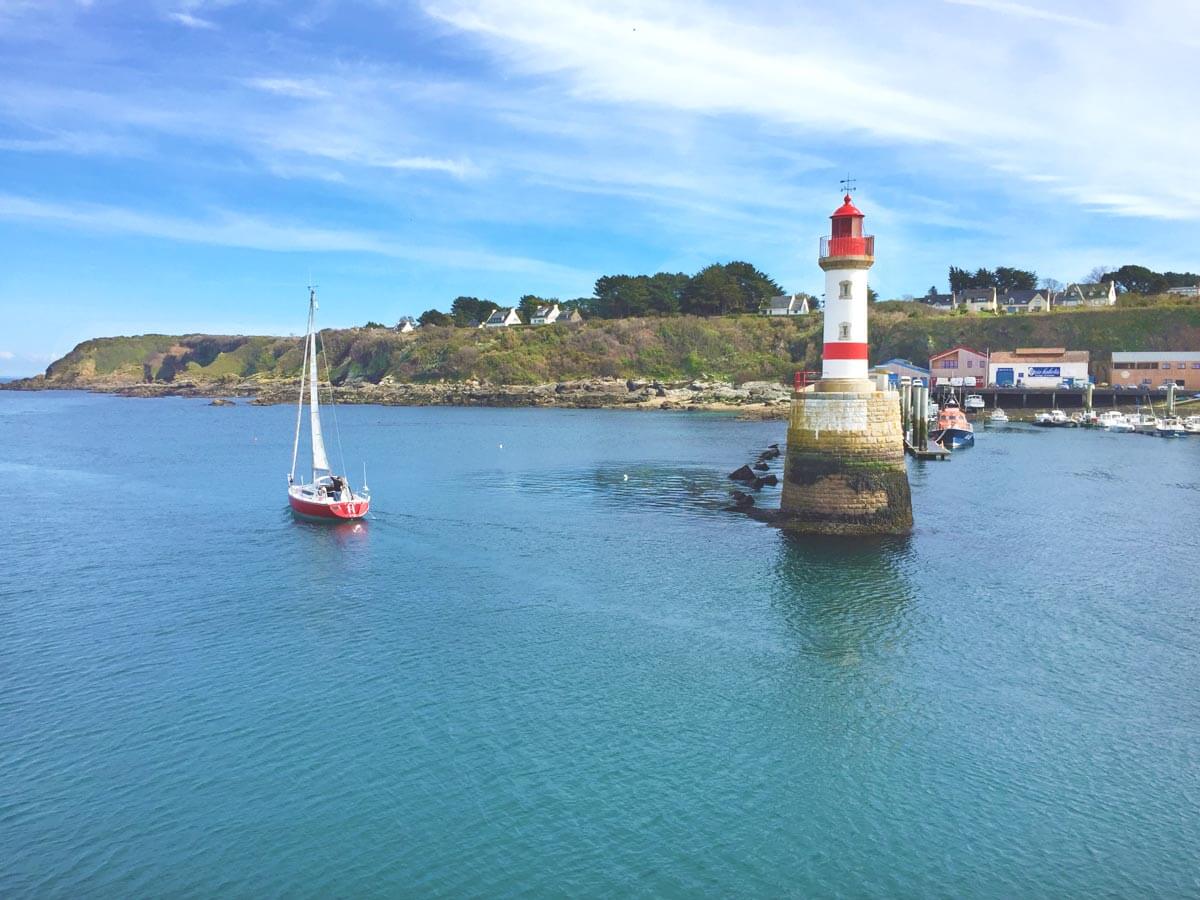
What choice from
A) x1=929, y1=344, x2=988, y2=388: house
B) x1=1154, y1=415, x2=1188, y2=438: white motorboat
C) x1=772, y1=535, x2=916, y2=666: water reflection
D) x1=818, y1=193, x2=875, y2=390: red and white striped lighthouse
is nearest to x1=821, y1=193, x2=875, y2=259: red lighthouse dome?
x1=818, y1=193, x2=875, y2=390: red and white striped lighthouse

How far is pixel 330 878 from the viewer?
562 inches

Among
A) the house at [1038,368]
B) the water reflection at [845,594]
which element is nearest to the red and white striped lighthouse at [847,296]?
the water reflection at [845,594]

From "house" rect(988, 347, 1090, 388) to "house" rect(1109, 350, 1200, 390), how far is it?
448 cm

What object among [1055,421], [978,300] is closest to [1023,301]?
[978,300]

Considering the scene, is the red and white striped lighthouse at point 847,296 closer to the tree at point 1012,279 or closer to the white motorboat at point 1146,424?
the white motorboat at point 1146,424

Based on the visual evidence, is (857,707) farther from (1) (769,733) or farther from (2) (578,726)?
(2) (578,726)

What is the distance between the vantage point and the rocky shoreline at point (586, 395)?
121 m

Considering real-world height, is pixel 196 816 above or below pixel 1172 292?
below

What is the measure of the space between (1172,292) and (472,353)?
12588 cm

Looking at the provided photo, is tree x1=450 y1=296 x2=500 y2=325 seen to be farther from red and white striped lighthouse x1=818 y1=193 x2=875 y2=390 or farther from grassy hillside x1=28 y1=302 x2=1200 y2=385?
red and white striped lighthouse x1=818 y1=193 x2=875 y2=390

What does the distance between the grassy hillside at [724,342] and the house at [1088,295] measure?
98.8ft

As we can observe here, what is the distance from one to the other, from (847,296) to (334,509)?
25.4 meters

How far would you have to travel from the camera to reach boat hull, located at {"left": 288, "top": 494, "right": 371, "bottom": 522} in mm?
41094

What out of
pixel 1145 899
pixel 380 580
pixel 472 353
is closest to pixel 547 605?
pixel 380 580
